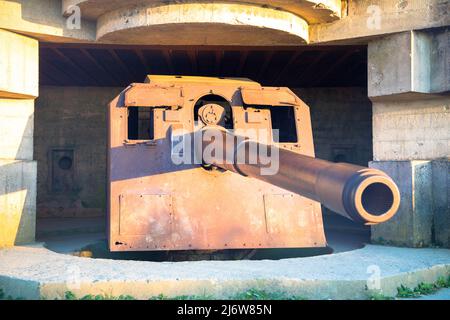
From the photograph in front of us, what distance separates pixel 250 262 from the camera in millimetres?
5590

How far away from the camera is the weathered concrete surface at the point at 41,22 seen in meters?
7.28

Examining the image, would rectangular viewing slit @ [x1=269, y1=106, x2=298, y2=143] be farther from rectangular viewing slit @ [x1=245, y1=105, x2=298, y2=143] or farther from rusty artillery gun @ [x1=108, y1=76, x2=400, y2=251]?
rusty artillery gun @ [x1=108, y1=76, x2=400, y2=251]

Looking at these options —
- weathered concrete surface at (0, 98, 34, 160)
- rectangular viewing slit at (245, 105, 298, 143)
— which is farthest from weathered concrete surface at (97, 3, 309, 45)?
weathered concrete surface at (0, 98, 34, 160)

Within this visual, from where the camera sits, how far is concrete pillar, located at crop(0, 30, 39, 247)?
→ 7.29 m

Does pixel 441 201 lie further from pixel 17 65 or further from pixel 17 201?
pixel 17 65

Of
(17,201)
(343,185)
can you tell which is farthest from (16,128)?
(343,185)

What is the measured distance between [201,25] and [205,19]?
0.17 m

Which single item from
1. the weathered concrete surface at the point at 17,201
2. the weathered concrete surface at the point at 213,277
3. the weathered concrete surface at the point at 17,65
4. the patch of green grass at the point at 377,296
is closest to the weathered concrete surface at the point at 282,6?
the weathered concrete surface at the point at 17,65

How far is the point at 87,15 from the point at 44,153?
557cm

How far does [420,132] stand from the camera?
24.3 feet

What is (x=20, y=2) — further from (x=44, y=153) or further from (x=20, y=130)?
(x=44, y=153)

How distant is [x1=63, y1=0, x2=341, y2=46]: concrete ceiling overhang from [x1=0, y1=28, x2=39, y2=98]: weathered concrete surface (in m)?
0.84

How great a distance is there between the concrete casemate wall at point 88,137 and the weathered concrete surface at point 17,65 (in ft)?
15.5

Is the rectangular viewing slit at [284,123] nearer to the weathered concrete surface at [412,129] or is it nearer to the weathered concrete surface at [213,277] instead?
the weathered concrete surface at [412,129]
